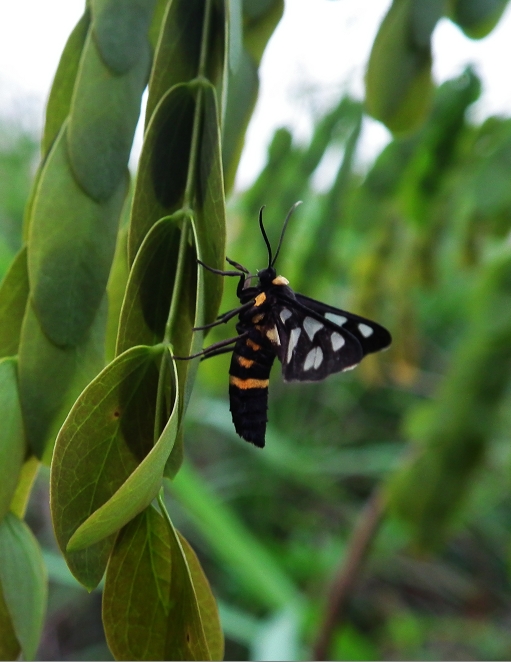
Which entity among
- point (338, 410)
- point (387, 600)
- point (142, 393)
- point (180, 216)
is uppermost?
point (180, 216)

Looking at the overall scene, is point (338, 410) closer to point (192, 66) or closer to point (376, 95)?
point (376, 95)

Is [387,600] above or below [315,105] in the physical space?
below

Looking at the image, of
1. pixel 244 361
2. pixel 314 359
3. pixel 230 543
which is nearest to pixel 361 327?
pixel 314 359

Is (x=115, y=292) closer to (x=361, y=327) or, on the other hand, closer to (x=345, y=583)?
(x=361, y=327)

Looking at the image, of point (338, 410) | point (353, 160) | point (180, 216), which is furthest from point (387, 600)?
point (180, 216)

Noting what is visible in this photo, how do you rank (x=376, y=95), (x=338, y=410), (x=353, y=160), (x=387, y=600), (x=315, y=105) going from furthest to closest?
(x=338, y=410) → (x=387, y=600) → (x=315, y=105) → (x=353, y=160) → (x=376, y=95)

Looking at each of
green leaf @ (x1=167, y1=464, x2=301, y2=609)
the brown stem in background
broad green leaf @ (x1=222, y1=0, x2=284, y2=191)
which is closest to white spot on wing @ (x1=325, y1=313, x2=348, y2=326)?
broad green leaf @ (x1=222, y1=0, x2=284, y2=191)
